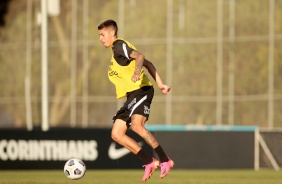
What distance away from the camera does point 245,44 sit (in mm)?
34688

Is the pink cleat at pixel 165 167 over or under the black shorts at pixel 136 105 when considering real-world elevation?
under

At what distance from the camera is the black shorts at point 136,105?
12773 millimetres

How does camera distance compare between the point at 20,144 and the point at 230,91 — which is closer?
the point at 20,144

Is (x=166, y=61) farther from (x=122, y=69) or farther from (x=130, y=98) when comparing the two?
(x=122, y=69)

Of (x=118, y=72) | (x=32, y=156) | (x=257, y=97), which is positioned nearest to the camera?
(x=118, y=72)

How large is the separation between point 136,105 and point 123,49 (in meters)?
0.92

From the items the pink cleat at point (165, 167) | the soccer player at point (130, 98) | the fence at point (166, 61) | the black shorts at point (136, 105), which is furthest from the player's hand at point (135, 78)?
the fence at point (166, 61)

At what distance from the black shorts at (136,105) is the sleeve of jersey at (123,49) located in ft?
2.21

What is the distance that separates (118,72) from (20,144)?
29.9 feet

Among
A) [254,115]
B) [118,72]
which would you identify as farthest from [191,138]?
[254,115]

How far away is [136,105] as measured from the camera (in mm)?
12773

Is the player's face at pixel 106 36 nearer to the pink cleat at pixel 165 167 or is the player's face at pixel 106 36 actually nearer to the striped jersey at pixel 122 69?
the striped jersey at pixel 122 69

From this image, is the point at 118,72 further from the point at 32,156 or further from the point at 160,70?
the point at 160,70

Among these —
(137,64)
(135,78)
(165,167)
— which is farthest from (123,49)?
(165,167)
